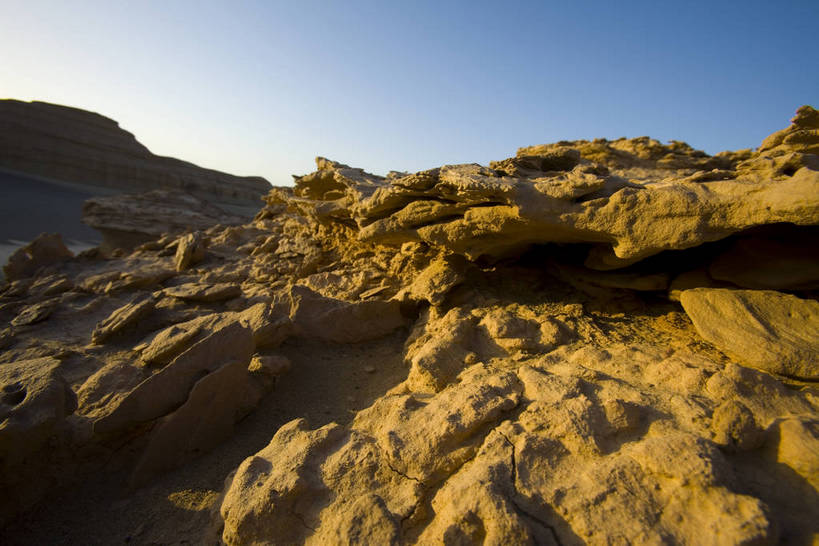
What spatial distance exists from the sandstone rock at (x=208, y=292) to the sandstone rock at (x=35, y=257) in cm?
314

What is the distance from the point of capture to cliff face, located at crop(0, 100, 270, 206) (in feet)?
56.9

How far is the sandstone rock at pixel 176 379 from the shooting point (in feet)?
7.13

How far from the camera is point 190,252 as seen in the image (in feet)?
15.7

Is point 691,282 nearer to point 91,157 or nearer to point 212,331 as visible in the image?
point 212,331

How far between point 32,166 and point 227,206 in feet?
30.0

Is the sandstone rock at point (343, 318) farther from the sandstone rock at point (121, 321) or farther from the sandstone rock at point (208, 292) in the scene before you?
the sandstone rock at point (121, 321)

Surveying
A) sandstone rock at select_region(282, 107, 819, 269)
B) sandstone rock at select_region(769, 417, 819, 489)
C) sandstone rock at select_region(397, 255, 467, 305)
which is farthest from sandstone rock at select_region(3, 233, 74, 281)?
sandstone rock at select_region(769, 417, 819, 489)

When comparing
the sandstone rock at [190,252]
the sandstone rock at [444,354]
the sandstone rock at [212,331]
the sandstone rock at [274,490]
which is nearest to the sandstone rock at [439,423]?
the sandstone rock at [444,354]

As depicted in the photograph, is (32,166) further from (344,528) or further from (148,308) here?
(344,528)

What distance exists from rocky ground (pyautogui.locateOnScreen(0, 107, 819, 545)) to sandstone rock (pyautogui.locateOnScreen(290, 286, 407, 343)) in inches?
0.7

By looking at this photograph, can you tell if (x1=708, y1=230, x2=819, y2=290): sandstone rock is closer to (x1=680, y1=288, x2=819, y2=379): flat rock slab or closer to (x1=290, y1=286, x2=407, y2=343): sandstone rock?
(x1=680, y1=288, x2=819, y2=379): flat rock slab

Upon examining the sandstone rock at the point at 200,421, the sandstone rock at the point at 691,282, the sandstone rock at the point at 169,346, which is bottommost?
the sandstone rock at the point at 200,421

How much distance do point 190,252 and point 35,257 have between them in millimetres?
2609

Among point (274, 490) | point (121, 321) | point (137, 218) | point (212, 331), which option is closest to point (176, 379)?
point (212, 331)
